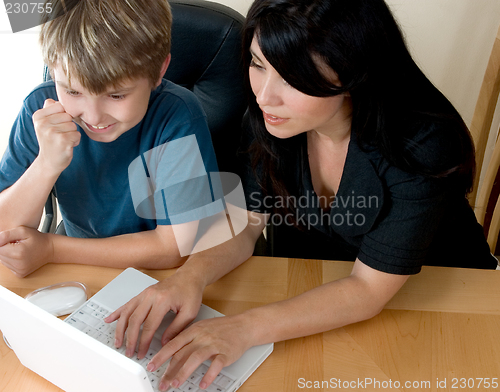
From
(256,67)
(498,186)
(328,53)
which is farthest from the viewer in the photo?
(498,186)

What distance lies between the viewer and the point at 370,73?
77cm

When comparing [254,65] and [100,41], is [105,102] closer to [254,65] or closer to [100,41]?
[100,41]

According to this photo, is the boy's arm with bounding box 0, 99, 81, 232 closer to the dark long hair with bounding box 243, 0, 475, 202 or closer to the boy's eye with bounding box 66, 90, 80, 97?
the boy's eye with bounding box 66, 90, 80, 97

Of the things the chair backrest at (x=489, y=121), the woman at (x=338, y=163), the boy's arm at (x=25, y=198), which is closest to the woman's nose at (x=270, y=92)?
the woman at (x=338, y=163)

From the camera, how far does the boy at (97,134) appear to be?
33.0 inches

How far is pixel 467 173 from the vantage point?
0.92 meters

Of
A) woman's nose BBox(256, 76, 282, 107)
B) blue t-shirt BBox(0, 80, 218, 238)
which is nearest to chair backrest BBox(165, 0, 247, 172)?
blue t-shirt BBox(0, 80, 218, 238)

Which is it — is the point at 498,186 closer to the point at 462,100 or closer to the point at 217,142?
the point at 462,100

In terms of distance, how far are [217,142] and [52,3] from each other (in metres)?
0.52

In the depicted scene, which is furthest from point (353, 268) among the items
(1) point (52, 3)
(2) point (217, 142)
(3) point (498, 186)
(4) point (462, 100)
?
(4) point (462, 100)

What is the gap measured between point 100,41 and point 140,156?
29 cm

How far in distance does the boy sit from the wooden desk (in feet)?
0.18

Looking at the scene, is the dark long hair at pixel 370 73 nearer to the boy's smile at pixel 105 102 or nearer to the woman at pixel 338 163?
the woman at pixel 338 163

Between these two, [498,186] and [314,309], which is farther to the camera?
[498,186]
